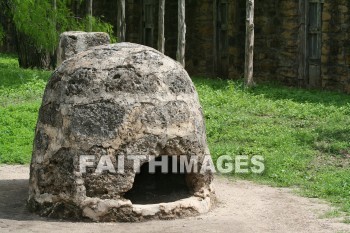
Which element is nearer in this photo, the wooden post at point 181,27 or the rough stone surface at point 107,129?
the rough stone surface at point 107,129

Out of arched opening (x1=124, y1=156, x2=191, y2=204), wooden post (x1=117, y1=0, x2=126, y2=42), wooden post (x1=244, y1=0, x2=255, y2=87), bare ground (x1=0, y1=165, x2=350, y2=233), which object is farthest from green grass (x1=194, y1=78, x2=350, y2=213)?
wooden post (x1=117, y1=0, x2=126, y2=42)

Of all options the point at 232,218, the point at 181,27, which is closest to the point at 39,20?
the point at 181,27

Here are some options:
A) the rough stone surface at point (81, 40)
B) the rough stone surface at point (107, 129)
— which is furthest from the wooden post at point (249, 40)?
the rough stone surface at point (107, 129)

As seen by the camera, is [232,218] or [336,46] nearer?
[232,218]

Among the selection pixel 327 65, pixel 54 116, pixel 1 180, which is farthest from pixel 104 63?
pixel 327 65

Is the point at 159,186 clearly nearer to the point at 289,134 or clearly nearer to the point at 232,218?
the point at 232,218

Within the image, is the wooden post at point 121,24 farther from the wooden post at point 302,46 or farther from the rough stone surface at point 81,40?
the rough stone surface at point 81,40

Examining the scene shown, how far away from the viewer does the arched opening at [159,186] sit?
31.2ft

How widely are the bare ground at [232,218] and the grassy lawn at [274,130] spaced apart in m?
0.52

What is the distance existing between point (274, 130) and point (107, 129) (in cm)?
541

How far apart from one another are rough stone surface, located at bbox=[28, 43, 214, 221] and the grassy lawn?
7.04 ft

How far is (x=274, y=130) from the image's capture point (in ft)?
44.2

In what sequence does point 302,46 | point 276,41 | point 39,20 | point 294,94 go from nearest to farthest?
point 294,94, point 39,20, point 302,46, point 276,41

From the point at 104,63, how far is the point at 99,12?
18.0 meters
